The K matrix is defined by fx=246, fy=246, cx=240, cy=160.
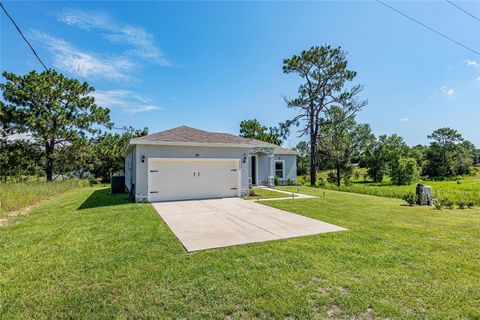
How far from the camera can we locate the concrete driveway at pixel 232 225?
17.6 ft

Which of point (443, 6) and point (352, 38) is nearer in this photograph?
point (443, 6)

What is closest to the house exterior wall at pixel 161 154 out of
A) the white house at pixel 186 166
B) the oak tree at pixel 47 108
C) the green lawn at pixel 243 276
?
the white house at pixel 186 166

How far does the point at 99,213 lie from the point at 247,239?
5.79m

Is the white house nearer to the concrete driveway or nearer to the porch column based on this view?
the concrete driveway

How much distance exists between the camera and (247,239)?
5.38m

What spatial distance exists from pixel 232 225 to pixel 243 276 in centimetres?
306

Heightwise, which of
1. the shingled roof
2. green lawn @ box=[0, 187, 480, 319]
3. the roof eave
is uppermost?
the shingled roof

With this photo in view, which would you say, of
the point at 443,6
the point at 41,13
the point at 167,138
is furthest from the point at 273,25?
the point at 41,13

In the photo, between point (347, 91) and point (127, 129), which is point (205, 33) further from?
point (127, 129)

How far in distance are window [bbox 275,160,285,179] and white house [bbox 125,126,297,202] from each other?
743 cm

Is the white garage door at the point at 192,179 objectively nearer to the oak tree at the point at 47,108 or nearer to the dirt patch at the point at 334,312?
the dirt patch at the point at 334,312

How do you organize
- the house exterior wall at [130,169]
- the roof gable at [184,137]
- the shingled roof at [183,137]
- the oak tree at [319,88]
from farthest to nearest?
the oak tree at [319,88]
the house exterior wall at [130,169]
the roof gable at [184,137]
the shingled roof at [183,137]

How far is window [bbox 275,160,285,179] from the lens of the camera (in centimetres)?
1998

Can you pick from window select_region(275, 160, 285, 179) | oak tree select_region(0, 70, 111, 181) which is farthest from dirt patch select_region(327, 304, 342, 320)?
oak tree select_region(0, 70, 111, 181)
